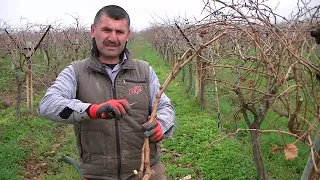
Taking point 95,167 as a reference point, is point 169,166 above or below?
below

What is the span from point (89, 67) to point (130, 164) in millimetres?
679

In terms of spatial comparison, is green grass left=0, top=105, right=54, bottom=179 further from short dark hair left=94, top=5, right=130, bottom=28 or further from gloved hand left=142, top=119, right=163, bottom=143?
gloved hand left=142, top=119, right=163, bottom=143

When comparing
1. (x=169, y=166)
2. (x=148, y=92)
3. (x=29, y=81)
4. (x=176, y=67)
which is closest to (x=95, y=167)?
(x=148, y=92)

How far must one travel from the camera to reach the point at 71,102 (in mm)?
2002

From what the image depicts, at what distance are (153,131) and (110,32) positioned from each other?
804 mm

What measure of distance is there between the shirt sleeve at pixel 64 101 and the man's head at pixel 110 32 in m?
0.24

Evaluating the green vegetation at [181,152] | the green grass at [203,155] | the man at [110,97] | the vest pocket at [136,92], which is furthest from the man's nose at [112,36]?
the green grass at [203,155]

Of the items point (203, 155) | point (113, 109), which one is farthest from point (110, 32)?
point (203, 155)

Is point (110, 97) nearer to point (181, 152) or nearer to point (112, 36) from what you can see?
point (112, 36)

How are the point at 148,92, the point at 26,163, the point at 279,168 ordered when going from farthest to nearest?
the point at 26,163 → the point at 279,168 → the point at 148,92

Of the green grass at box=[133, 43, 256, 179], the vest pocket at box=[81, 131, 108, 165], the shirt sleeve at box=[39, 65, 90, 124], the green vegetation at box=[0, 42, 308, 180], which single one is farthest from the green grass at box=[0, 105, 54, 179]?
the shirt sleeve at box=[39, 65, 90, 124]

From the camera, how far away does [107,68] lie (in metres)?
2.38

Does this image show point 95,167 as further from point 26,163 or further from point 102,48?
point 26,163

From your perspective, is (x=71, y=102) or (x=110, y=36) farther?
(x=110, y=36)
